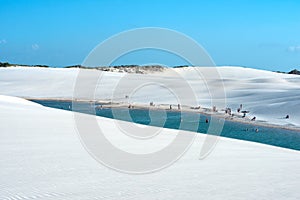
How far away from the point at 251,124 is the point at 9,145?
1011 inches

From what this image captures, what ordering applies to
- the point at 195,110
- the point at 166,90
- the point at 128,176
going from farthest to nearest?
1. the point at 166,90
2. the point at 195,110
3. the point at 128,176

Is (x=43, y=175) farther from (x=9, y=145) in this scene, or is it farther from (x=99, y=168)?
(x=9, y=145)

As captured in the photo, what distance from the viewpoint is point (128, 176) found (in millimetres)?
8617

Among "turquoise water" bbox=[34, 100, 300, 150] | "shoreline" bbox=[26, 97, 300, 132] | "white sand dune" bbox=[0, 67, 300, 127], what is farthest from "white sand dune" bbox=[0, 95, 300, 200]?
"white sand dune" bbox=[0, 67, 300, 127]

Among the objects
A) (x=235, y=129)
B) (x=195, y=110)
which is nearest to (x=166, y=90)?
(x=195, y=110)

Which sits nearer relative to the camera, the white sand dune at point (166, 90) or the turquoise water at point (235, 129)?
the turquoise water at point (235, 129)

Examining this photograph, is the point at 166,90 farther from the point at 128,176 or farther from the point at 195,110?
the point at 128,176

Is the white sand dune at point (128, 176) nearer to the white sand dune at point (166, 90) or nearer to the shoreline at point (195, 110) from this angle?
the shoreline at point (195, 110)

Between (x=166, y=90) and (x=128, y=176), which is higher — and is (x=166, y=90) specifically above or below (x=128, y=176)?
above

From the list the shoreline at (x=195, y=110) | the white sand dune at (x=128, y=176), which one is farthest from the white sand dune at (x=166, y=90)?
the white sand dune at (x=128, y=176)

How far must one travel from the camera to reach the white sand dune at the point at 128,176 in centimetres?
714

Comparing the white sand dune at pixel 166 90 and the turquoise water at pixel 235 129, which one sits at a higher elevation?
the white sand dune at pixel 166 90

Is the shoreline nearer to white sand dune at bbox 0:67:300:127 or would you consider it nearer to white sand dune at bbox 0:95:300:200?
white sand dune at bbox 0:67:300:127

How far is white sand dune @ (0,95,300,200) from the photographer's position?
7.14 meters
